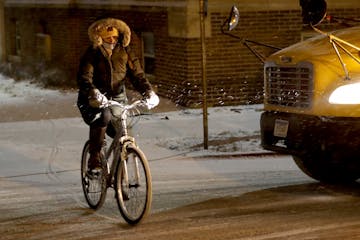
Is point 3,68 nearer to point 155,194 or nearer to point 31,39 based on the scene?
point 31,39

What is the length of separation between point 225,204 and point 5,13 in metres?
17.3

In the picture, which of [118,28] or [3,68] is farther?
[3,68]

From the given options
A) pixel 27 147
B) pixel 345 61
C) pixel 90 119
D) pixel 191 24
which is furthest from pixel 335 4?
pixel 90 119

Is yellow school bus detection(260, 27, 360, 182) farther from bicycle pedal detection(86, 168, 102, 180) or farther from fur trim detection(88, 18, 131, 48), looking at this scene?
bicycle pedal detection(86, 168, 102, 180)

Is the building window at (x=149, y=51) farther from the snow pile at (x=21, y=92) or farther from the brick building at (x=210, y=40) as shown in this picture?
the snow pile at (x=21, y=92)

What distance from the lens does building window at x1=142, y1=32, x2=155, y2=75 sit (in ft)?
55.7

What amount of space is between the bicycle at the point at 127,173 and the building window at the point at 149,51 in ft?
31.1

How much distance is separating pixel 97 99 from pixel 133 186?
2.60 ft

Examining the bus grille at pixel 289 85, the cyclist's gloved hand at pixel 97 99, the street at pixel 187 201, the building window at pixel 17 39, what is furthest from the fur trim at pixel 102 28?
the building window at pixel 17 39

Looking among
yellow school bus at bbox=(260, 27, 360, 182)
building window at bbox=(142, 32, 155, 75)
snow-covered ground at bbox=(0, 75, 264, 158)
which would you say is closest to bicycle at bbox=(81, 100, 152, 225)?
yellow school bus at bbox=(260, 27, 360, 182)

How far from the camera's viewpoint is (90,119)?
7.54 m

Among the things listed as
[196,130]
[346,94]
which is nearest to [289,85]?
[346,94]

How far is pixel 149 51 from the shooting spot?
56.2 ft

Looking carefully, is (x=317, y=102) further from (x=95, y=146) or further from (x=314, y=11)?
(x=95, y=146)
